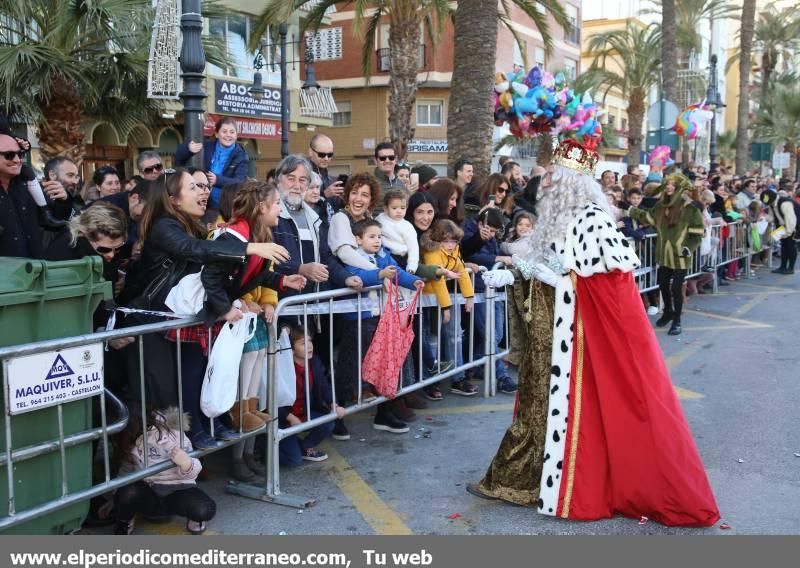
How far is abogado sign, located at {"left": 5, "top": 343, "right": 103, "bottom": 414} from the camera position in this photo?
336 cm

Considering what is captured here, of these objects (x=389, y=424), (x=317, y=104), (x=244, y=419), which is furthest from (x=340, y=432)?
(x=317, y=104)

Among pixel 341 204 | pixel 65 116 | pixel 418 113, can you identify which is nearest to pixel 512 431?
pixel 341 204

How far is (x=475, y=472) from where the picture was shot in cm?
509

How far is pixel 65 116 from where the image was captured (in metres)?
12.4

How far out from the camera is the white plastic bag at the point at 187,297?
4188 mm

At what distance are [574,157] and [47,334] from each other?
8.94 feet

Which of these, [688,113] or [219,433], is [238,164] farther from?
[688,113]

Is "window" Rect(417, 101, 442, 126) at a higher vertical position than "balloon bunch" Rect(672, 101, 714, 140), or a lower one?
higher

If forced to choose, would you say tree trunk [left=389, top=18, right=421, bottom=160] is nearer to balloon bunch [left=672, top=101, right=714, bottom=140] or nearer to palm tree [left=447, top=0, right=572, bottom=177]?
balloon bunch [left=672, top=101, right=714, bottom=140]

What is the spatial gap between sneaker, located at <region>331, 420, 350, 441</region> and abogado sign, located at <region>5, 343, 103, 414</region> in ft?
7.55

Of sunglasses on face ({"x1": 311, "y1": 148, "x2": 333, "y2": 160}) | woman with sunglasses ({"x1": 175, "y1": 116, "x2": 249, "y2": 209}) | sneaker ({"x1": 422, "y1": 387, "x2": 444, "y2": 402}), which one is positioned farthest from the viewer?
woman with sunglasses ({"x1": 175, "y1": 116, "x2": 249, "y2": 209})

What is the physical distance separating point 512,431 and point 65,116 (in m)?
10.2

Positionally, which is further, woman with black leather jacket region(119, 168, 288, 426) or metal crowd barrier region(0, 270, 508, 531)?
woman with black leather jacket region(119, 168, 288, 426)

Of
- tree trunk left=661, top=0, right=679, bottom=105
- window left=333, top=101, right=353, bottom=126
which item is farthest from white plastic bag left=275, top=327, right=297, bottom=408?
window left=333, top=101, right=353, bottom=126
